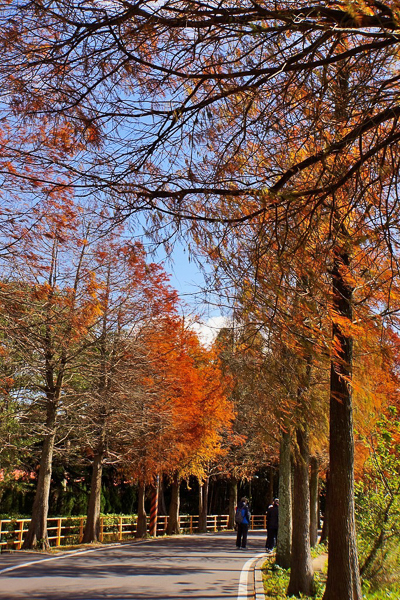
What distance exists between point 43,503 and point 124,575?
20.0ft

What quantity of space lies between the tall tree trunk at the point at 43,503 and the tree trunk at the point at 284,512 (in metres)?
7.17

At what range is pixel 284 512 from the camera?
1456 cm

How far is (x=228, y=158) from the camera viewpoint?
6168 millimetres

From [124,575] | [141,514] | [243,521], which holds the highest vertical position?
[243,521]

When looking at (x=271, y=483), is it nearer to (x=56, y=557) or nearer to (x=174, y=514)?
(x=174, y=514)

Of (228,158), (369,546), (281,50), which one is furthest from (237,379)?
(369,546)

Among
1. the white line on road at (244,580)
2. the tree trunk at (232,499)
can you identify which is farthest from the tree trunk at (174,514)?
the white line on road at (244,580)

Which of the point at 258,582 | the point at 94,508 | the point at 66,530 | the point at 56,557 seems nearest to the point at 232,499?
the point at 66,530

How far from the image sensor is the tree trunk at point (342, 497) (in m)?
7.78

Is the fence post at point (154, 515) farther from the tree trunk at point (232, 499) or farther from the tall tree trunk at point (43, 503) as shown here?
the tall tree trunk at point (43, 503)

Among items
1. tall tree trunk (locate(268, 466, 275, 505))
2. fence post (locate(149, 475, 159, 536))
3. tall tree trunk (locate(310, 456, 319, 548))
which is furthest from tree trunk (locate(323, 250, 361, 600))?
tall tree trunk (locate(268, 466, 275, 505))

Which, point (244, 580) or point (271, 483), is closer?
point (244, 580)

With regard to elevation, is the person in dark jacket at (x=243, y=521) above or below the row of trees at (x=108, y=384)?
below

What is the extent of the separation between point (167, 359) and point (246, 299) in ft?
46.3
